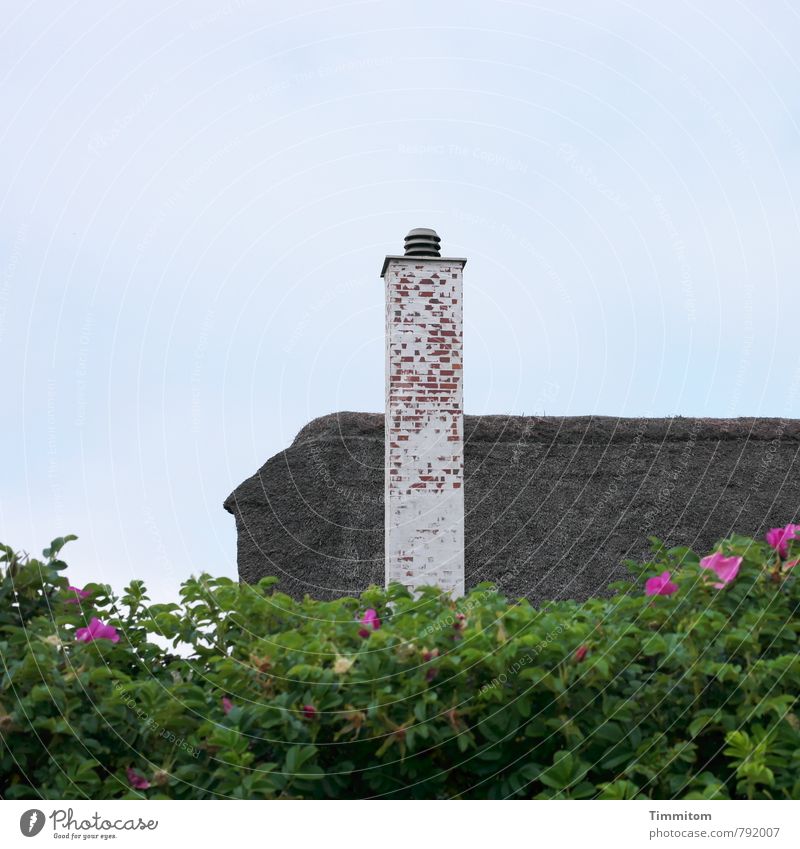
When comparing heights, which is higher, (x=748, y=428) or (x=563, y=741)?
(x=748, y=428)

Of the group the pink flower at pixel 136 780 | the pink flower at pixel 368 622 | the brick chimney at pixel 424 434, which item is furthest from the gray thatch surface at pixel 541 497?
the pink flower at pixel 136 780

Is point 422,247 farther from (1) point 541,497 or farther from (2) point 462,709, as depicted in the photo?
(2) point 462,709

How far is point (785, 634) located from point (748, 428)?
8528mm

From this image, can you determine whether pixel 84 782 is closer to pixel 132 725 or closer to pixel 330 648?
pixel 132 725

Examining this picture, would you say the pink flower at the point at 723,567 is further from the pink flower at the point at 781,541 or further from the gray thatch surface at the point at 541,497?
the gray thatch surface at the point at 541,497

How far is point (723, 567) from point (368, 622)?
3.54ft

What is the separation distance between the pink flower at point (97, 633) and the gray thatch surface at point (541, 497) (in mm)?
5442

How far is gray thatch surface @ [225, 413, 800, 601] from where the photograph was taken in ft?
28.8

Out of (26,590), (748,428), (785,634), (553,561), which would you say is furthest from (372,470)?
(785,634)

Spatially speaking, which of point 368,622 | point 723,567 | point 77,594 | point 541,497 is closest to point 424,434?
point 541,497

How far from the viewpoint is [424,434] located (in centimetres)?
717

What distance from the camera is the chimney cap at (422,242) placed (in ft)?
25.1

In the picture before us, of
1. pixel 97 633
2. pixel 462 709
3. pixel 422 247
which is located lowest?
pixel 462 709

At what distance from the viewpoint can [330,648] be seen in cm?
273
